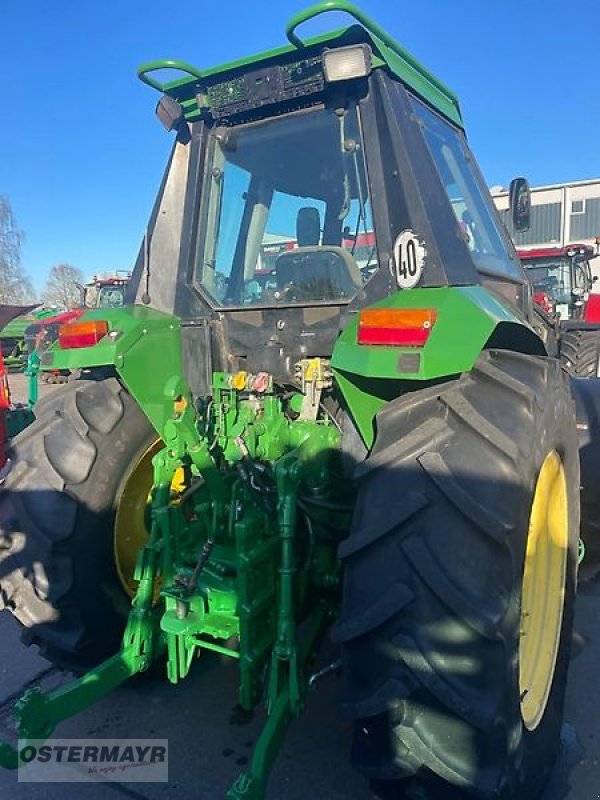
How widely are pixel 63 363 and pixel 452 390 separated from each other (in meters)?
1.61

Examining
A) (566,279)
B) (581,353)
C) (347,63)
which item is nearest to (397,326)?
(347,63)

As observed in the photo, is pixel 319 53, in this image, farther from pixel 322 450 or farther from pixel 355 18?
pixel 322 450

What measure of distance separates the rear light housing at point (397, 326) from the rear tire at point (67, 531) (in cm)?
120

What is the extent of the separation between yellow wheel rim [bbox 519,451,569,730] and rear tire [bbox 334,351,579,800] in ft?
1.31

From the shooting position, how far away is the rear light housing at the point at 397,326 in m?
1.86

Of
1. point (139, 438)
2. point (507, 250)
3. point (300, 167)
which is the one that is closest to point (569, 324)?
A: point (507, 250)

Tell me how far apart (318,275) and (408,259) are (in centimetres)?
45

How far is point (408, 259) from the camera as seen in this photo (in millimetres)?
2264

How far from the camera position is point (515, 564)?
5.55 feet

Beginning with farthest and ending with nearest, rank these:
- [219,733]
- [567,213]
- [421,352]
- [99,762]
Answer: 1. [567,213]
2. [219,733]
3. [99,762]
4. [421,352]

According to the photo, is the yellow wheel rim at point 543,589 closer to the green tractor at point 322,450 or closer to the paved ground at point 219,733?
the green tractor at point 322,450

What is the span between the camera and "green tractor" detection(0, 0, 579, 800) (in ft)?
5.46

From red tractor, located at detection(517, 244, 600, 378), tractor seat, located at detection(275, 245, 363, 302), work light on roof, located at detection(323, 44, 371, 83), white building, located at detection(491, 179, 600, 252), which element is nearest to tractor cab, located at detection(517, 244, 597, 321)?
red tractor, located at detection(517, 244, 600, 378)

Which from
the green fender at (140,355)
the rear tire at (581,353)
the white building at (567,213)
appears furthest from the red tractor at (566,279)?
the white building at (567,213)
